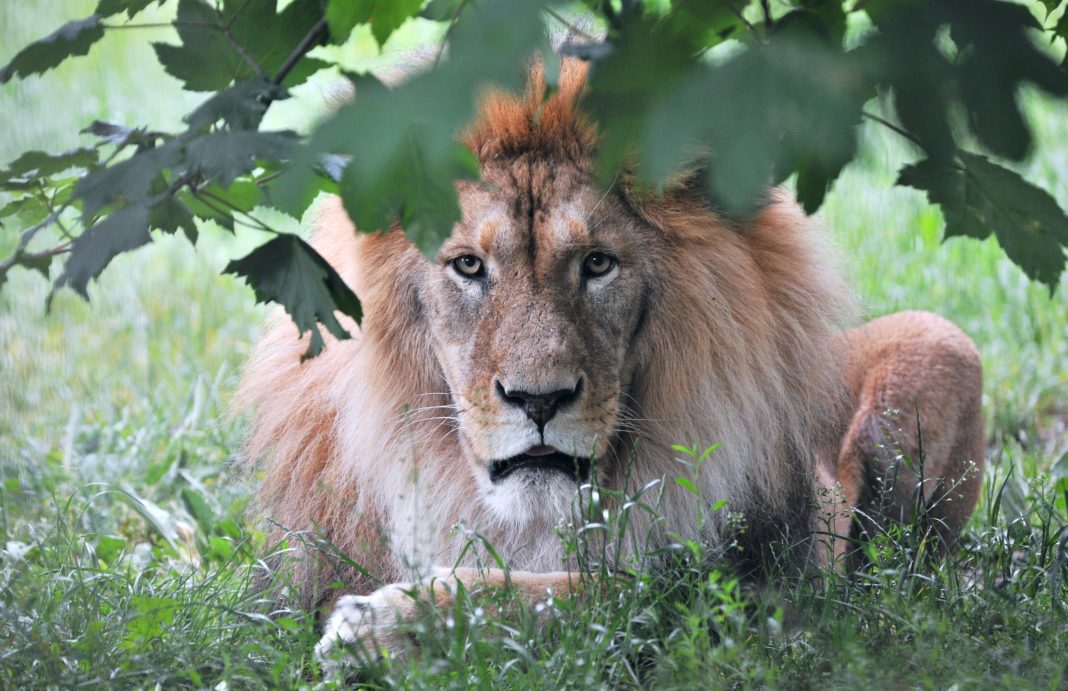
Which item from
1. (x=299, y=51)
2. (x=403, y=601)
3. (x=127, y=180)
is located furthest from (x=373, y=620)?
(x=299, y=51)

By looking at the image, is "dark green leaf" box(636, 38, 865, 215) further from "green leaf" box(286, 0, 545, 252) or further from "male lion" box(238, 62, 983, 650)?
"male lion" box(238, 62, 983, 650)

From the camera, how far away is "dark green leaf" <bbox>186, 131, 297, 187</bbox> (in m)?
2.17

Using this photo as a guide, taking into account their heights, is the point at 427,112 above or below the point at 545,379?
above

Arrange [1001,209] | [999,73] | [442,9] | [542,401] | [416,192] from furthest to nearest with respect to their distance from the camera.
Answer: [542,401]
[1001,209]
[442,9]
[416,192]
[999,73]

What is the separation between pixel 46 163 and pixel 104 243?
430 millimetres

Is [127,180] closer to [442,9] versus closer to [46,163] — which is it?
[46,163]

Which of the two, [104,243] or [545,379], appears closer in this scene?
[104,243]

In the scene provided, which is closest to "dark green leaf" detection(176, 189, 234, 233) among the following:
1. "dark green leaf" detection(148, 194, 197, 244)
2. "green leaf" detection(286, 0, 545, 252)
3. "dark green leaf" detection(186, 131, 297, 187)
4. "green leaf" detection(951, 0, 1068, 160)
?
"dark green leaf" detection(148, 194, 197, 244)

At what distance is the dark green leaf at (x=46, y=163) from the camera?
8.21 ft

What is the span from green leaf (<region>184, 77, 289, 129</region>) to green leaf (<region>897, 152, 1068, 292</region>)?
1.26m

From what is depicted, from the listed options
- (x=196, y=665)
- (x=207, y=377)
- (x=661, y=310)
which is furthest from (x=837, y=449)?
(x=207, y=377)

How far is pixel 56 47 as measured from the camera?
2.39 meters

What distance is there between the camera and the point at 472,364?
123 inches

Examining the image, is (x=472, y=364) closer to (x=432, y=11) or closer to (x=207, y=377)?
(x=432, y=11)
